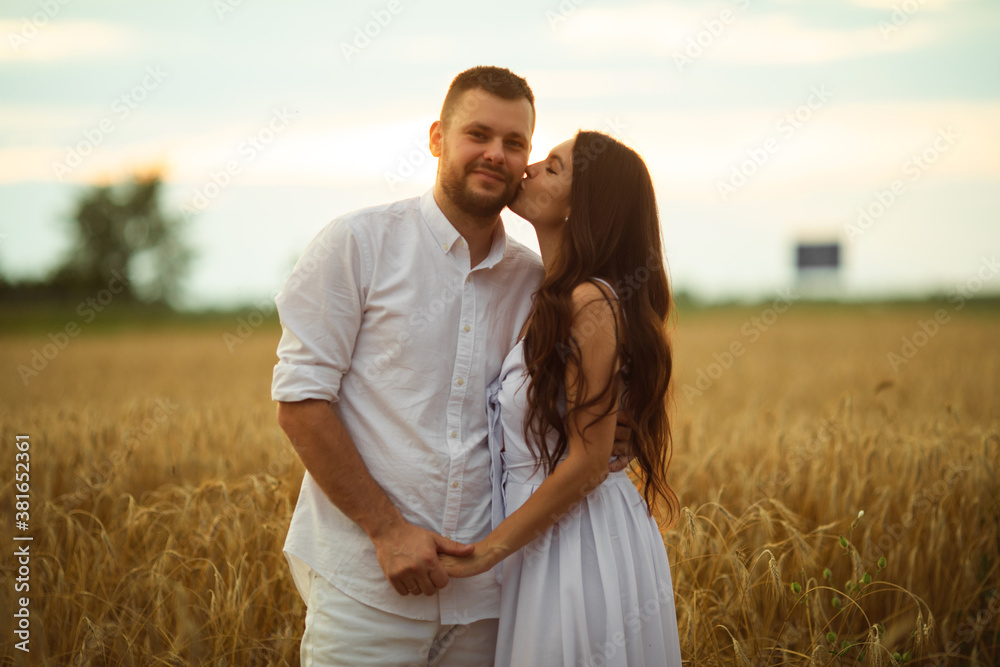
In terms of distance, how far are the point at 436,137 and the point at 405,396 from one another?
990mm

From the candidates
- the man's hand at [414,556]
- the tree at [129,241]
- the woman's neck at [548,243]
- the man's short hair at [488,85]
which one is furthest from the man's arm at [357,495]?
the tree at [129,241]

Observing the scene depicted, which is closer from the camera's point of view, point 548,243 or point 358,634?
point 358,634

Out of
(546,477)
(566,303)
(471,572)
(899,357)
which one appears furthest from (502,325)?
(899,357)

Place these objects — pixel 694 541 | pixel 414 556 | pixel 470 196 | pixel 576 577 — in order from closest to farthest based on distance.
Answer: pixel 414 556, pixel 576 577, pixel 470 196, pixel 694 541

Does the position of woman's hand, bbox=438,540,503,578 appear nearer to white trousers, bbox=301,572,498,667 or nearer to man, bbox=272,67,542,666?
man, bbox=272,67,542,666

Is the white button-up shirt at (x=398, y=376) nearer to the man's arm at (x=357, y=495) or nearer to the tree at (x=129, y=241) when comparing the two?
the man's arm at (x=357, y=495)

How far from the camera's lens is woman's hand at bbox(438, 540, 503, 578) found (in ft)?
7.14

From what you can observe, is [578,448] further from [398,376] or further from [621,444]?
[398,376]

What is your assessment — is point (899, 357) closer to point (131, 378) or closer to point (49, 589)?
point (49, 589)

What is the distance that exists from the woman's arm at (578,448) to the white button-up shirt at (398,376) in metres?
0.14

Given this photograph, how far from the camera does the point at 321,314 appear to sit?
220 cm

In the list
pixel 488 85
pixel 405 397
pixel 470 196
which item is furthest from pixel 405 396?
pixel 488 85

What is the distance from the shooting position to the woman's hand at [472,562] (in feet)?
7.14

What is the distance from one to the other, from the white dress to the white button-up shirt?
0.08 metres
